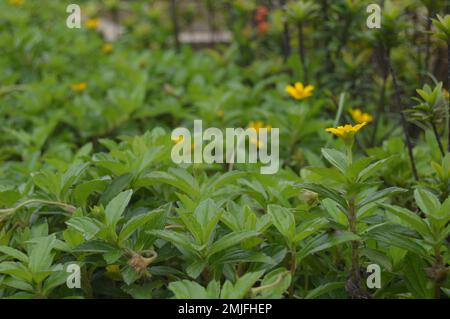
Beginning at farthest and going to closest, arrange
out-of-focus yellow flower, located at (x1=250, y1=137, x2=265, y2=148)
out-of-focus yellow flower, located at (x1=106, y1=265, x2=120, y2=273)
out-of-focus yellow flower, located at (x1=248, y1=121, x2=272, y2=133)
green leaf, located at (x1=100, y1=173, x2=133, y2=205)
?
out-of-focus yellow flower, located at (x1=248, y1=121, x2=272, y2=133) → out-of-focus yellow flower, located at (x1=250, y1=137, x2=265, y2=148) → green leaf, located at (x1=100, y1=173, x2=133, y2=205) → out-of-focus yellow flower, located at (x1=106, y1=265, x2=120, y2=273)

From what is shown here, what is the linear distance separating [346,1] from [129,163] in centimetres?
149

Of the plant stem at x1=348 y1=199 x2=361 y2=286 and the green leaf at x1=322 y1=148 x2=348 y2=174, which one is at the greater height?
the green leaf at x1=322 y1=148 x2=348 y2=174

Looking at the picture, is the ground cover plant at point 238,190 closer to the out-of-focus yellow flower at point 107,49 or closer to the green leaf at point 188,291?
the green leaf at point 188,291

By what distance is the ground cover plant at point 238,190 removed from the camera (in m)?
1.38

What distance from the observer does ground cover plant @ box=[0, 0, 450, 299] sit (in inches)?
54.1

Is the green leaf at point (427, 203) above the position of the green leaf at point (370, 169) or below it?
below

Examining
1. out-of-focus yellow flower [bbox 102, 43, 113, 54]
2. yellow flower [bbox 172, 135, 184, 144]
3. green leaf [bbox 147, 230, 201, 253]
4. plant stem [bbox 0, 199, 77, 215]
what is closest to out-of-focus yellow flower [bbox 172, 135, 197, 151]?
yellow flower [bbox 172, 135, 184, 144]

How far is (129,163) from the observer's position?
1.73 metres

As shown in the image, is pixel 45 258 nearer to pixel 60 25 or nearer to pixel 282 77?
pixel 282 77

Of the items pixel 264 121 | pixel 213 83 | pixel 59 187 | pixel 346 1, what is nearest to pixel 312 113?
pixel 264 121

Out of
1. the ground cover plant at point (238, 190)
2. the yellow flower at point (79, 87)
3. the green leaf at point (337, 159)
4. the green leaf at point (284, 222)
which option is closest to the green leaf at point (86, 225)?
the ground cover plant at point (238, 190)

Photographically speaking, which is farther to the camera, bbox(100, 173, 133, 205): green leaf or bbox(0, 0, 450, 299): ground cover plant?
bbox(100, 173, 133, 205): green leaf

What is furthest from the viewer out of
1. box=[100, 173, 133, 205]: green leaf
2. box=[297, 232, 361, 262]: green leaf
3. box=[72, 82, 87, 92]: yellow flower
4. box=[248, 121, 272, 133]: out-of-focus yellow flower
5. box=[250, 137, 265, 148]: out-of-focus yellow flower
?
box=[72, 82, 87, 92]: yellow flower

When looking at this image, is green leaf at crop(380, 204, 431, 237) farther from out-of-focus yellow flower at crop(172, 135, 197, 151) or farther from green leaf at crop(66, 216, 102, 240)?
out-of-focus yellow flower at crop(172, 135, 197, 151)
